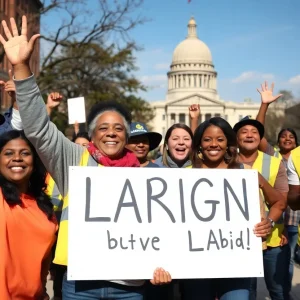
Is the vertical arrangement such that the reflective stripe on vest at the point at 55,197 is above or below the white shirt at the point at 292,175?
below

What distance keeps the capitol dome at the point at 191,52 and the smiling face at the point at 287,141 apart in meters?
91.4

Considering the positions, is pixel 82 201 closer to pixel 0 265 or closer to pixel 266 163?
pixel 0 265

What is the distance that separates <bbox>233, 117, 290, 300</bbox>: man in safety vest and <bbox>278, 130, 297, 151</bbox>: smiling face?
2.62 m

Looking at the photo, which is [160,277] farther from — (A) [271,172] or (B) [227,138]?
(A) [271,172]

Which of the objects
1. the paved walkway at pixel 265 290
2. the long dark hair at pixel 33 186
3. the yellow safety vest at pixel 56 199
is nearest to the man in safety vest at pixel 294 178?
the long dark hair at pixel 33 186

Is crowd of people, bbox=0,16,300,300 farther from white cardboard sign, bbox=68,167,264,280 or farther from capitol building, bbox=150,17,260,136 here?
capitol building, bbox=150,17,260,136

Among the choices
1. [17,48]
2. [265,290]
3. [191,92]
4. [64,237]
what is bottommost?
[265,290]

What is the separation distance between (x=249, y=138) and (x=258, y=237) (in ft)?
4.72

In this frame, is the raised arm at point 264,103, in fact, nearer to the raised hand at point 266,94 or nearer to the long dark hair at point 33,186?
the raised hand at point 266,94

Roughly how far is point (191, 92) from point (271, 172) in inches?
3643

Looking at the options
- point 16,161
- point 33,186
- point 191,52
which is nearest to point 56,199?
point 33,186

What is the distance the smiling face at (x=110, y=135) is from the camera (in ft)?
9.52

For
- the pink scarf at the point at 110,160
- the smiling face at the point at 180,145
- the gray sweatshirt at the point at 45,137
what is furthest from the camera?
the smiling face at the point at 180,145

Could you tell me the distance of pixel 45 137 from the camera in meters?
2.63
